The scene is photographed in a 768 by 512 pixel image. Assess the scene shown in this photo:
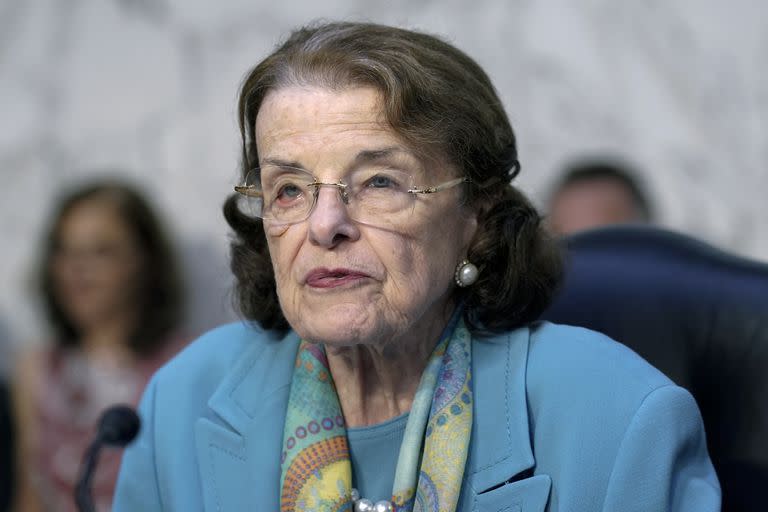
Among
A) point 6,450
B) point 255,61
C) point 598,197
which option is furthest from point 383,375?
point 255,61

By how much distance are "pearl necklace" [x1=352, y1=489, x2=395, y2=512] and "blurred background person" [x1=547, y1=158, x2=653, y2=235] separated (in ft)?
6.36

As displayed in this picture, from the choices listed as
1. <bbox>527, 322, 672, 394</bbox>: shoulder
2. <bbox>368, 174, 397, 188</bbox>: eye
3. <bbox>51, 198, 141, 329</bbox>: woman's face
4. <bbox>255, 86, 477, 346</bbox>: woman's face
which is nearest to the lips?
<bbox>255, 86, 477, 346</bbox>: woman's face

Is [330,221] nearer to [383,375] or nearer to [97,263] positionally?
[383,375]

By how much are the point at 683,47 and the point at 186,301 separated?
197 centimetres

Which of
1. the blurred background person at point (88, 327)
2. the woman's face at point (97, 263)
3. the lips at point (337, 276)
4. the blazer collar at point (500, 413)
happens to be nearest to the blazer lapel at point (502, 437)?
the blazer collar at point (500, 413)

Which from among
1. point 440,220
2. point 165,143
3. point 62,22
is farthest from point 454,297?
point 62,22

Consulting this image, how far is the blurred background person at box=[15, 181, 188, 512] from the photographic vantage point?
142 inches

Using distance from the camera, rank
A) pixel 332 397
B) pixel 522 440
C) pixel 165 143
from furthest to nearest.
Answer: pixel 165 143, pixel 332 397, pixel 522 440

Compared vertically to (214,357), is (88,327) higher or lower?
lower

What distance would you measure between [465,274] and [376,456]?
0.36 m

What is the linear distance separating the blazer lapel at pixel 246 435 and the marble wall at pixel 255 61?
5.89 ft

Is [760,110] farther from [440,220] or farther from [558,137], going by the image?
[440,220]

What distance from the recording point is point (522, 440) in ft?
5.82

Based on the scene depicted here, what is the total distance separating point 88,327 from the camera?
12.3 feet
